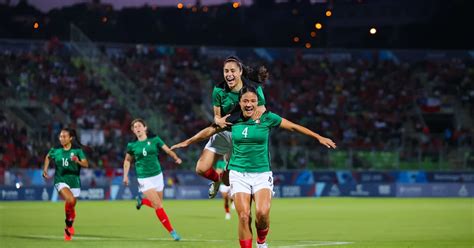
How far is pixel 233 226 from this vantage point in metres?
25.2

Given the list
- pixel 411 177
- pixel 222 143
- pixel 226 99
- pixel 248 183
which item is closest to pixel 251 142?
pixel 248 183

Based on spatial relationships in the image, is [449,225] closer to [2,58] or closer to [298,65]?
[2,58]

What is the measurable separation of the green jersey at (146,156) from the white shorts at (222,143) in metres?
4.75

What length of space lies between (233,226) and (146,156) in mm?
5040

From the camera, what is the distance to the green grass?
1948cm

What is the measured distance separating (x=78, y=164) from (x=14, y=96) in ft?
86.0

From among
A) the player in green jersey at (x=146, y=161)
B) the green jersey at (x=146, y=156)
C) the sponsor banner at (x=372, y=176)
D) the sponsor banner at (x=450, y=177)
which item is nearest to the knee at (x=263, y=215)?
the player in green jersey at (x=146, y=161)

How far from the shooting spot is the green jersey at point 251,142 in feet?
44.4

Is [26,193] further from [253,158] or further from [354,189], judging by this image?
[253,158]

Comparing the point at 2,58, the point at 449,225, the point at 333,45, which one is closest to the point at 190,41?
the point at 333,45

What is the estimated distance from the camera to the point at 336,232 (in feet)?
75.6

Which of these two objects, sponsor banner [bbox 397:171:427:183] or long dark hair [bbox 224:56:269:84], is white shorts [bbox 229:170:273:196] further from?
sponsor banner [bbox 397:171:427:183]

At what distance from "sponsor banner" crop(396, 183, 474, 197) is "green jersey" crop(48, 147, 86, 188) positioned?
28.9 metres

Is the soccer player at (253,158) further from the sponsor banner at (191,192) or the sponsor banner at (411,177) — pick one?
the sponsor banner at (411,177)
